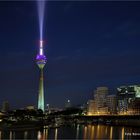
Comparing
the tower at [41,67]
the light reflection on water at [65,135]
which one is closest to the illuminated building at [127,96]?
the tower at [41,67]

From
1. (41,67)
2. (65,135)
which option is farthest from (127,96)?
(65,135)

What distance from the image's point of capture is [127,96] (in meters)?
134

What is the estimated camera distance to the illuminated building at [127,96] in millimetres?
119213

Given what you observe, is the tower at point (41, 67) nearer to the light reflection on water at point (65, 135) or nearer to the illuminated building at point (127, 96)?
the illuminated building at point (127, 96)

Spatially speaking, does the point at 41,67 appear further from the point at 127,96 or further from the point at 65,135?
the point at 65,135

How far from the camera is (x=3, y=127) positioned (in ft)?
183

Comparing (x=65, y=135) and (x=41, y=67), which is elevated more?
(x=41, y=67)

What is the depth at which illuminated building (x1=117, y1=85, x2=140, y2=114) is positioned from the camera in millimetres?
119213

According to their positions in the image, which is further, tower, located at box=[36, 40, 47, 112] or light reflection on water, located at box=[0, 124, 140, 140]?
tower, located at box=[36, 40, 47, 112]

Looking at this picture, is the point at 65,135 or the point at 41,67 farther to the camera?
the point at 41,67

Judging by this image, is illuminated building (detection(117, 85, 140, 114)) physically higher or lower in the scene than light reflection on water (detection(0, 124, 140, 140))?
higher

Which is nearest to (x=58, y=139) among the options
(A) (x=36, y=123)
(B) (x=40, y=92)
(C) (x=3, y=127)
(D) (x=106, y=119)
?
(C) (x=3, y=127)

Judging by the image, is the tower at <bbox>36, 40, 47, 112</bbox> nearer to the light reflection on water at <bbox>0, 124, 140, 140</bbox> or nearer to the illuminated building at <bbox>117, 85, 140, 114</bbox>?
the illuminated building at <bbox>117, 85, 140, 114</bbox>

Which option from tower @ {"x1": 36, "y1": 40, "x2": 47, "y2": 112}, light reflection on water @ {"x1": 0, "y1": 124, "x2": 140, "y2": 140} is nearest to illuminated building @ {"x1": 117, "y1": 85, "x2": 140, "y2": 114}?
tower @ {"x1": 36, "y1": 40, "x2": 47, "y2": 112}
